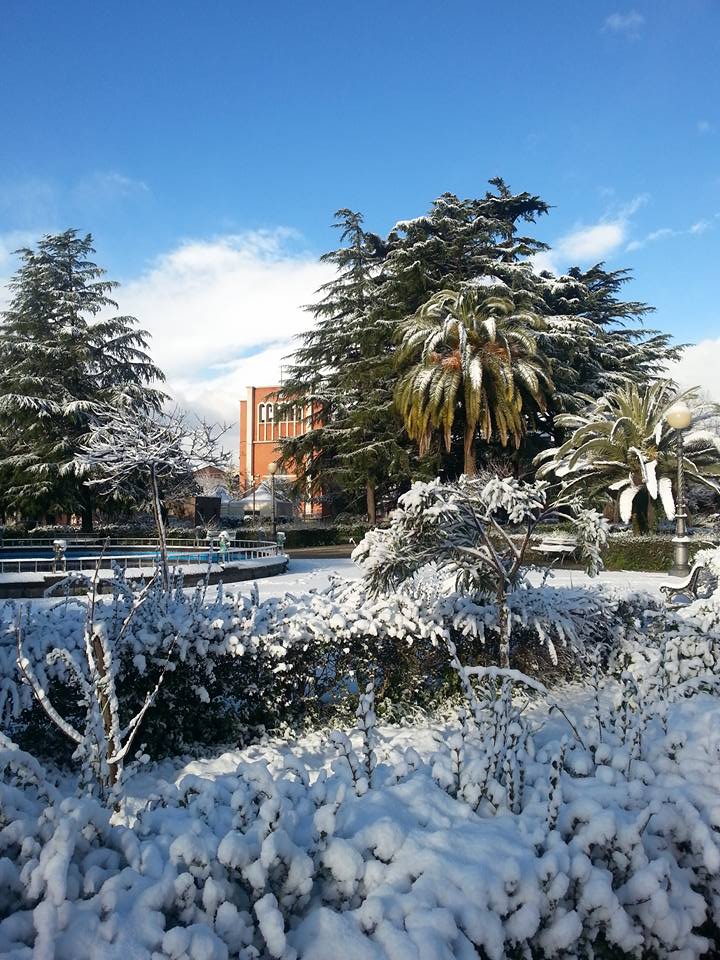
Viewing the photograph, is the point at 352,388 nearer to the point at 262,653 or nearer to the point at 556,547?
the point at 556,547

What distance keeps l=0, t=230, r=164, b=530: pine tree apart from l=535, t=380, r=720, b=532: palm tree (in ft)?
53.4

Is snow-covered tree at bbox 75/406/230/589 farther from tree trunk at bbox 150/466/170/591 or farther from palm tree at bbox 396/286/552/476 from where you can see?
palm tree at bbox 396/286/552/476

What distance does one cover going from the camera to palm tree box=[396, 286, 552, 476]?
23016 millimetres

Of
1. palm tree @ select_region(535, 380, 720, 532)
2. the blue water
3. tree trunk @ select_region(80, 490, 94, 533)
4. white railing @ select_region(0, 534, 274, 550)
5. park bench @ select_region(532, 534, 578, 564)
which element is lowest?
the blue water

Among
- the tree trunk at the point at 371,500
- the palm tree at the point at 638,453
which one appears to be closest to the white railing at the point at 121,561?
the palm tree at the point at 638,453

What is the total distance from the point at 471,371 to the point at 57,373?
674 inches

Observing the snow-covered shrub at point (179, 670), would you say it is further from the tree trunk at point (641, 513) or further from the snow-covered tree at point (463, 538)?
the tree trunk at point (641, 513)

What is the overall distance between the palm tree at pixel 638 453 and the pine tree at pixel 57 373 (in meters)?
16.3

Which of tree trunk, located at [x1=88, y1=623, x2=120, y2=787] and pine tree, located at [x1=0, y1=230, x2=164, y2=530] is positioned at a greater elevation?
pine tree, located at [x1=0, y1=230, x2=164, y2=530]

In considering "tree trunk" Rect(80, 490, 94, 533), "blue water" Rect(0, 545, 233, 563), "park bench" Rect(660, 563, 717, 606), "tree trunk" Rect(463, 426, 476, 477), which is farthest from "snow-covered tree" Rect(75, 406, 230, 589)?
"tree trunk" Rect(80, 490, 94, 533)

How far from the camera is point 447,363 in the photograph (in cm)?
2370

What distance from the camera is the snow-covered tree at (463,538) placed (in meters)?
5.35

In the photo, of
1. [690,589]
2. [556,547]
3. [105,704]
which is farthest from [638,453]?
[105,704]

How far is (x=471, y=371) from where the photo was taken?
2256cm
